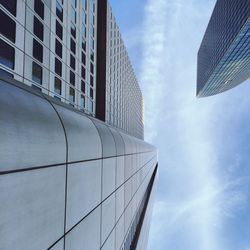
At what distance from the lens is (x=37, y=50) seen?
72.1ft

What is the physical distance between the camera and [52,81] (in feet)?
81.0

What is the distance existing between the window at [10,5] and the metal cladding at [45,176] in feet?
37.7

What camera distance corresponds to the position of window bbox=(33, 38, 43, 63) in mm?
21500

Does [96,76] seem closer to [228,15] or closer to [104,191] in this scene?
[104,191]

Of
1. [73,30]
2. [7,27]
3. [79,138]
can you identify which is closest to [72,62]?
[73,30]

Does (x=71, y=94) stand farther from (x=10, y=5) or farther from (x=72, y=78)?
(x=10, y=5)

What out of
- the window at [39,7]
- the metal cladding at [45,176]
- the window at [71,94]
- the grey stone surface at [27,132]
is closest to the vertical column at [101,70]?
the window at [71,94]

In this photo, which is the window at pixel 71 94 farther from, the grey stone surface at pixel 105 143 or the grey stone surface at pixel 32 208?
the grey stone surface at pixel 32 208

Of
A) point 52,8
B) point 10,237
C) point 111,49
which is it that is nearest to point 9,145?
point 10,237

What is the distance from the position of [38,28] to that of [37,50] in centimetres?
185

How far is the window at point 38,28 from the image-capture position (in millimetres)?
21766

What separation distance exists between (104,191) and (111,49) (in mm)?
40983

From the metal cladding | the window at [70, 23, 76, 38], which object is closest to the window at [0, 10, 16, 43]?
the metal cladding

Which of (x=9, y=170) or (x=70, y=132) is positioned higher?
(x=70, y=132)
